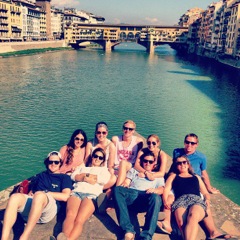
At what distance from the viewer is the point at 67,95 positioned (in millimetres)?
37281

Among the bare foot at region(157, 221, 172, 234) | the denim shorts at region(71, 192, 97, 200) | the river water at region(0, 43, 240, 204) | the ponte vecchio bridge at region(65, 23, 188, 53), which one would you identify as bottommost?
the river water at region(0, 43, 240, 204)

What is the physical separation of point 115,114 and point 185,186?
21.5 m

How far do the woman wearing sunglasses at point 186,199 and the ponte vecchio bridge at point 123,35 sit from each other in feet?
432

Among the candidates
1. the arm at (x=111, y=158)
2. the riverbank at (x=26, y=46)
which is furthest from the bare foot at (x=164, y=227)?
the riverbank at (x=26, y=46)

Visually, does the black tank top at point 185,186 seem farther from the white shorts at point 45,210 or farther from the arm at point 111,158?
the white shorts at point 45,210

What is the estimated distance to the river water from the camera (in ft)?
58.5

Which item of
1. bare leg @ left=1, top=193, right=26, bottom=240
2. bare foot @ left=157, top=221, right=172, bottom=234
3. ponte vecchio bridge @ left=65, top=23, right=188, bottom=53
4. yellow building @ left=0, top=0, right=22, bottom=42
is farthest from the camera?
ponte vecchio bridge @ left=65, top=23, right=188, bottom=53

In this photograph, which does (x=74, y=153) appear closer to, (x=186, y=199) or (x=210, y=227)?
(x=186, y=199)

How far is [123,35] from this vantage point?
490 feet

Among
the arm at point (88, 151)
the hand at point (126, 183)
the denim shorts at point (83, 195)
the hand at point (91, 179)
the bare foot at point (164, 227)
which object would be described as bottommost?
the bare foot at point (164, 227)

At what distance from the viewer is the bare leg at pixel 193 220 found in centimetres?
599

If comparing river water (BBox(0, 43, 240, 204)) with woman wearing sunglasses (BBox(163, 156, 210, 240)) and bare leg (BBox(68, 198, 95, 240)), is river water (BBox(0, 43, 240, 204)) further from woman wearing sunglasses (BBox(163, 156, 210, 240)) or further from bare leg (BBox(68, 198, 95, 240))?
bare leg (BBox(68, 198, 95, 240))

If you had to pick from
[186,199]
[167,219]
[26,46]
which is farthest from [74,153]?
[26,46]

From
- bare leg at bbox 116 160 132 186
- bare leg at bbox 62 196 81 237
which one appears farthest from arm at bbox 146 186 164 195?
bare leg at bbox 62 196 81 237
